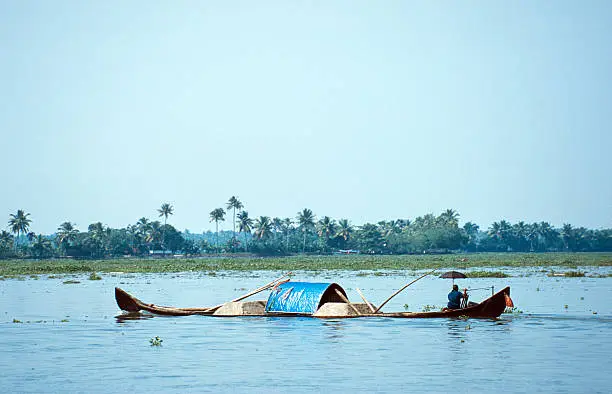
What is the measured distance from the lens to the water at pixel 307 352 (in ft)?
75.7

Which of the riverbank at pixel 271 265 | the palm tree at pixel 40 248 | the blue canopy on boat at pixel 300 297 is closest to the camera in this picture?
the blue canopy on boat at pixel 300 297

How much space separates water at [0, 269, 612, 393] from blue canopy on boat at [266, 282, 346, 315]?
0.68m

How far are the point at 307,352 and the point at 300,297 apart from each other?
1088cm

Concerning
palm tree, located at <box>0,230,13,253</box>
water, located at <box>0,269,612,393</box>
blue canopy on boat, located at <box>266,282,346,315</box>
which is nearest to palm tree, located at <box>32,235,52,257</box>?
palm tree, located at <box>0,230,13,253</box>

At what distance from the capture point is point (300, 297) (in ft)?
131

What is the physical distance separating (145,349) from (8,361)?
442cm

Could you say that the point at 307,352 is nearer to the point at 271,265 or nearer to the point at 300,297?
the point at 300,297

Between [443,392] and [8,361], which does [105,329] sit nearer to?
[8,361]

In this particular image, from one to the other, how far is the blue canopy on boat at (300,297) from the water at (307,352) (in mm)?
683

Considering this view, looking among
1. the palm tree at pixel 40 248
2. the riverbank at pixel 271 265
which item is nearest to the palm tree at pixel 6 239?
the palm tree at pixel 40 248

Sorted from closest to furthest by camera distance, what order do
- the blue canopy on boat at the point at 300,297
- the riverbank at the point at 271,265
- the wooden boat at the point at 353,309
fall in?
the wooden boat at the point at 353,309 → the blue canopy on boat at the point at 300,297 → the riverbank at the point at 271,265

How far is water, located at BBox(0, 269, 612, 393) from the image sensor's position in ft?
75.7

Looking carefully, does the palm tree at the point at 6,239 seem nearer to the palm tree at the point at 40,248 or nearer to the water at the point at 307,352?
the palm tree at the point at 40,248

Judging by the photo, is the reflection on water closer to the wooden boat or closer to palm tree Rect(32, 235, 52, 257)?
the wooden boat
